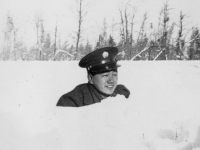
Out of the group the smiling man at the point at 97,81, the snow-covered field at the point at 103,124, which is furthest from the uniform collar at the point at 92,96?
the snow-covered field at the point at 103,124

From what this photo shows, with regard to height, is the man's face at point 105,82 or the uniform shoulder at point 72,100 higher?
the man's face at point 105,82

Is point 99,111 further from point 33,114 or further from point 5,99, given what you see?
point 5,99

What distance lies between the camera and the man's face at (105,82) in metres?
1.90

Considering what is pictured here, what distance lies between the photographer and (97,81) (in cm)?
192

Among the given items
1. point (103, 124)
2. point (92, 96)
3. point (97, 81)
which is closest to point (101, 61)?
point (97, 81)

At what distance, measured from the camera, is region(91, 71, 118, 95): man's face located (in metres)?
1.90

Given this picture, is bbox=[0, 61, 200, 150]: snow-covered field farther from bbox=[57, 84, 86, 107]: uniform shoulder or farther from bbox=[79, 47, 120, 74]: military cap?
bbox=[79, 47, 120, 74]: military cap

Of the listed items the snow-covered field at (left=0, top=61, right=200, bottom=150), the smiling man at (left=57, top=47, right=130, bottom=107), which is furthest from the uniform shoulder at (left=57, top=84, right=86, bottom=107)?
the snow-covered field at (left=0, top=61, right=200, bottom=150)

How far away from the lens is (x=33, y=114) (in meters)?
2.10

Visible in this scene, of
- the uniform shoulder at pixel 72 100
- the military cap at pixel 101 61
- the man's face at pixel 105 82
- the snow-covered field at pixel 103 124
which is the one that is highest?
the military cap at pixel 101 61

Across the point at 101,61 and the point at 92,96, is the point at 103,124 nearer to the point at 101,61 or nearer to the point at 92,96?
the point at 92,96

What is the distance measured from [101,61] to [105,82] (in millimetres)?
217

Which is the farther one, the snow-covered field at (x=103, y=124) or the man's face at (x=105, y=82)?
the man's face at (x=105, y=82)

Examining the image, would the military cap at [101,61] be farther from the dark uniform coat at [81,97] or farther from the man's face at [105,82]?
the dark uniform coat at [81,97]
